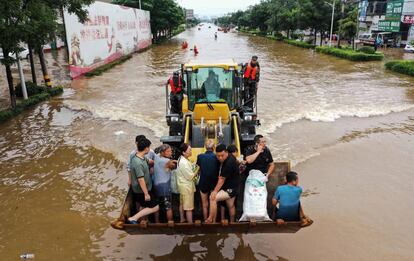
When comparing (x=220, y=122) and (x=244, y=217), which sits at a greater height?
(x=220, y=122)

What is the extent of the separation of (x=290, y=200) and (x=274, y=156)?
213 inches

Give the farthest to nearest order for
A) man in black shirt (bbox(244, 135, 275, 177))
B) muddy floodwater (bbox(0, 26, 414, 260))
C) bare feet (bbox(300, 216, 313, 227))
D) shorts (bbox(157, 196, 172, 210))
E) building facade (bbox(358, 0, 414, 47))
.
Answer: building facade (bbox(358, 0, 414, 47)) → muddy floodwater (bbox(0, 26, 414, 260)) → man in black shirt (bbox(244, 135, 275, 177)) → shorts (bbox(157, 196, 172, 210)) → bare feet (bbox(300, 216, 313, 227))

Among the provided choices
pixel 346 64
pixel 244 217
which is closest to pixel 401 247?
pixel 244 217

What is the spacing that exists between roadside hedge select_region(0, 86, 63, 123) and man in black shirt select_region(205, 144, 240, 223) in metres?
11.5

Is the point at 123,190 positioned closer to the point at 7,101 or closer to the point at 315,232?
the point at 315,232

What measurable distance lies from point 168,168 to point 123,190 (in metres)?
3.52

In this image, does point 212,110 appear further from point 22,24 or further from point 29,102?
point 29,102

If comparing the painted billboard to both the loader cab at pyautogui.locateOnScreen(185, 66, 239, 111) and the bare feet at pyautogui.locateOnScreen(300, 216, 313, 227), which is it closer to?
the loader cab at pyautogui.locateOnScreen(185, 66, 239, 111)

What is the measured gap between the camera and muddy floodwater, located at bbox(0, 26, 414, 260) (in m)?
6.48

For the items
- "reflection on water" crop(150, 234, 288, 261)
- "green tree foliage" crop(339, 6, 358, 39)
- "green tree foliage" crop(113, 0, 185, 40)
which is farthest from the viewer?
"green tree foliage" crop(113, 0, 185, 40)

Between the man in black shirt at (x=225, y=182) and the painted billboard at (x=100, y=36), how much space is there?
16.0m

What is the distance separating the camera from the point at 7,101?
17.0m

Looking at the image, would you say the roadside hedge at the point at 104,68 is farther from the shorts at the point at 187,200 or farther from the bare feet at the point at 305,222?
the bare feet at the point at 305,222

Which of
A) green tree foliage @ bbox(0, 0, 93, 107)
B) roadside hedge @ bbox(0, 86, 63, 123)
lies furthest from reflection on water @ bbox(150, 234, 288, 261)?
roadside hedge @ bbox(0, 86, 63, 123)
